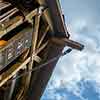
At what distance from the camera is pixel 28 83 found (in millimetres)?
7980

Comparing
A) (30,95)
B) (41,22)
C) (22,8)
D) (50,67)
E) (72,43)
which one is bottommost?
(30,95)

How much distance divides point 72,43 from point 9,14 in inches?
72.2

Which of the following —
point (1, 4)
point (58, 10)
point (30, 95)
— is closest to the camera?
point (1, 4)

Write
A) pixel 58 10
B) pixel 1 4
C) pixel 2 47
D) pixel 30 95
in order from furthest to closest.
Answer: pixel 30 95
pixel 58 10
pixel 1 4
pixel 2 47

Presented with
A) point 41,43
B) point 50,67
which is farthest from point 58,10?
point 50,67

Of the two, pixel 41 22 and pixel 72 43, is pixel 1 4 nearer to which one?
pixel 41 22

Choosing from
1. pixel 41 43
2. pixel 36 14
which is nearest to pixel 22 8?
pixel 36 14

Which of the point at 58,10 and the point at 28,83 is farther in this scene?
the point at 28,83

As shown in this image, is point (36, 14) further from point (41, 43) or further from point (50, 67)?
point (50, 67)

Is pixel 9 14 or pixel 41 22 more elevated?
pixel 9 14

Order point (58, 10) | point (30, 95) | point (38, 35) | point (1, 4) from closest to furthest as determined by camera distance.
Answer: point (1, 4) < point (58, 10) < point (38, 35) < point (30, 95)

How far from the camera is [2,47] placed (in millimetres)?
5609

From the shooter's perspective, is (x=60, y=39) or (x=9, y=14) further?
(x=60, y=39)

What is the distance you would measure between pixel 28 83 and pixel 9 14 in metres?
2.38
